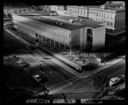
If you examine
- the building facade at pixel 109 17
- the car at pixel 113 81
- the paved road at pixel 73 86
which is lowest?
the paved road at pixel 73 86

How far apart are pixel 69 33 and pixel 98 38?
2192mm

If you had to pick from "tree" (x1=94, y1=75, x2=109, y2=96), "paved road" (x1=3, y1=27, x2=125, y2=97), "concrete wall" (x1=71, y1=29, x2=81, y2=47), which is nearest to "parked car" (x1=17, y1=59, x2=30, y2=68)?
"paved road" (x1=3, y1=27, x2=125, y2=97)

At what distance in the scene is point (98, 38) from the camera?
12.5m

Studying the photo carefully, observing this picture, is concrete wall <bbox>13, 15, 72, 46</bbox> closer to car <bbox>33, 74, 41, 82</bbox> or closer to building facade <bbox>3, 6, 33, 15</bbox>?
building facade <bbox>3, 6, 33, 15</bbox>

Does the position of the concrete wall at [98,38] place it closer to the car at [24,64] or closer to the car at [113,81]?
the car at [113,81]

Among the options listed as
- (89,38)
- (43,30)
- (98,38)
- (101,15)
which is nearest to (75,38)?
(89,38)

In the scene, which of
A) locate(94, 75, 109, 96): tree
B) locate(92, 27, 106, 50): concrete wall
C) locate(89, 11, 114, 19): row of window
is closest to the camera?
locate(94, 75, 109, 96): tree

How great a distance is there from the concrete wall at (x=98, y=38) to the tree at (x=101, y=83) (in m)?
3.28

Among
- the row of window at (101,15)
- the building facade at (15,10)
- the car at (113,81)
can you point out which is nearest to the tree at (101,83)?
the car at (113,81)

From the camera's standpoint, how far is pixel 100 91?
799 cm

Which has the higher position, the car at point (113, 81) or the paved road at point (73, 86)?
the car at point (113, 81)

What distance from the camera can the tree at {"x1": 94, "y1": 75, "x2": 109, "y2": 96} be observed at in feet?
26.3

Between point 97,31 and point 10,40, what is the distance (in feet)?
18.1

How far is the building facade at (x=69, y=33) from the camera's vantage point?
38.3 feet
